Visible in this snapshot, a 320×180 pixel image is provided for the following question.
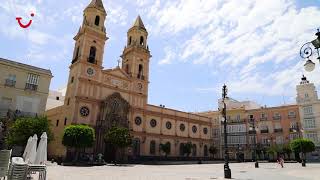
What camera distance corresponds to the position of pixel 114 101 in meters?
39.8

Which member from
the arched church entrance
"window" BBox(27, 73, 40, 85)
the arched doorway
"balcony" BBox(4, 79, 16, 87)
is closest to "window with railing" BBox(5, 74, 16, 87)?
"balcony" BBox(4, 79, 16, 87)

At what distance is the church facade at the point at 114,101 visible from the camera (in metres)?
36.8

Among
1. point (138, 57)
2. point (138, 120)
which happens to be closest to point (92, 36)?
point (138, 57)

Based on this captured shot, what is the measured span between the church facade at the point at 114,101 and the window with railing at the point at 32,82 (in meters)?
4.96

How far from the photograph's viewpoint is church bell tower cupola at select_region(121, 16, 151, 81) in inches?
1826

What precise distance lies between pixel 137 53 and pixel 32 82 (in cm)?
1922

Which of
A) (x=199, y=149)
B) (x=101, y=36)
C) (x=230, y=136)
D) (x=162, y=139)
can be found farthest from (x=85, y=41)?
(x=230, y=136)

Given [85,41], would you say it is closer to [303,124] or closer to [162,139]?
[162,139]

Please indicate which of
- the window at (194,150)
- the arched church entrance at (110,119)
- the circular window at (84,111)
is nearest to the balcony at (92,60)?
the arched church entrance at (110,119)

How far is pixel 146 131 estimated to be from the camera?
44.4 m

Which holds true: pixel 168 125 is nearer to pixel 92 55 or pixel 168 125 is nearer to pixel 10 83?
pixel 92 55

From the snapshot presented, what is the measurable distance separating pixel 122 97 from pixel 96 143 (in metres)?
8.51

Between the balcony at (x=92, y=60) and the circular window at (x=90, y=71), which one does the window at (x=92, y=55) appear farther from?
the circular window at (x=90, y=71)

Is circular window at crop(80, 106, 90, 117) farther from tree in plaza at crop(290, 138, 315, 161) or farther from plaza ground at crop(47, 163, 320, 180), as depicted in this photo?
tree in plaza at crop(290, 138, 315, 161)
